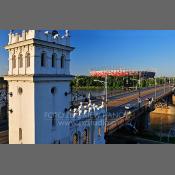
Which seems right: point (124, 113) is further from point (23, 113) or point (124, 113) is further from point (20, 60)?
point (20, 60)

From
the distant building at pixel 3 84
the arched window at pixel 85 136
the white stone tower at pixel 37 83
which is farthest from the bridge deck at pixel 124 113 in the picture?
the distant building at pixel 3 84

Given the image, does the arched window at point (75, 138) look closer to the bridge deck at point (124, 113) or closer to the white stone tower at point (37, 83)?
the white stone tower at point (37, 83)

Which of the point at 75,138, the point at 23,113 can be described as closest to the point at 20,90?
the point at 23,113

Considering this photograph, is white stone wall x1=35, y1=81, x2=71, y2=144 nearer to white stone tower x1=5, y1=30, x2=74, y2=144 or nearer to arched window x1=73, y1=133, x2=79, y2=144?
white stone tower x1=5, y1=30, x2=74, y2=144

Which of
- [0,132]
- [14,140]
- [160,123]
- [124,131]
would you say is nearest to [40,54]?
[14,140]

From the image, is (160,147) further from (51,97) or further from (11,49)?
(11,49)

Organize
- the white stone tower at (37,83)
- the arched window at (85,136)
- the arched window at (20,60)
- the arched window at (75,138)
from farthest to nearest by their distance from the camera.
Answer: the arched window at (85,136), the arched window at (75,138), the arched window at (20,60), the white stone tower at (37,83)

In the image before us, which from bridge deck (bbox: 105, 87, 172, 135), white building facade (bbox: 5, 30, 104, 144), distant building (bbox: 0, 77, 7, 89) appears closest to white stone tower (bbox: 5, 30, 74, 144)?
white building facade (bbox: 5, 30, 104, 144)

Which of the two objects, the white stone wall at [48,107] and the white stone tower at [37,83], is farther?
the white stone wall at [48,107]
